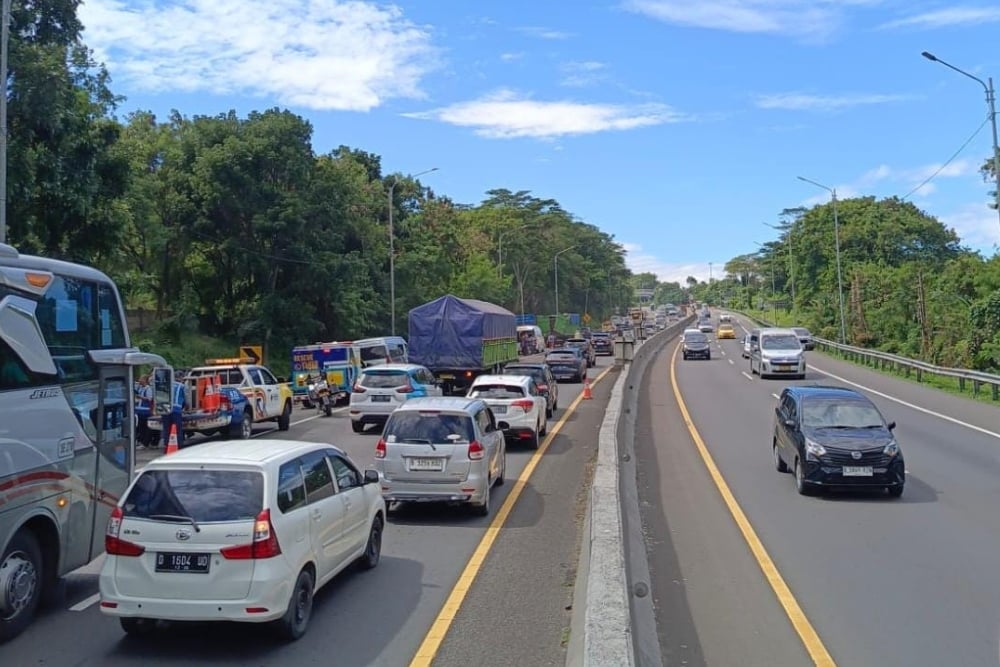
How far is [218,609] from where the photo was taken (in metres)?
6.41

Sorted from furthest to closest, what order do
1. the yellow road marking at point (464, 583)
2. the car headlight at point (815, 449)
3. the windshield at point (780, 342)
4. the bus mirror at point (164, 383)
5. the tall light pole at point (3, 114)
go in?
1. the windshield at point (780, 342)
2. the tall light pole at point (3, 114)
3. the car headlight at point (815, 449)
4. the bus mirror at point (164, 383)
5. the yellow road marking at point (464, 583)

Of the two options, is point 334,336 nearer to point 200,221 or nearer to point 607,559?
point 200,221

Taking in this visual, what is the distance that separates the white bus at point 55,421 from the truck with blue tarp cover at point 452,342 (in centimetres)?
2083

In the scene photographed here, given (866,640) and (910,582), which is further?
(910,582)

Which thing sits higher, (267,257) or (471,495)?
(267,257)

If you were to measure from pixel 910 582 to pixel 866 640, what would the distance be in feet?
6.36

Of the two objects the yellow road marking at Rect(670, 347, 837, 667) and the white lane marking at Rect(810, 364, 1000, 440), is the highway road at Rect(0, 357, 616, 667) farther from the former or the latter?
the white lane marking at Rect(810, 364, 1000, 440)

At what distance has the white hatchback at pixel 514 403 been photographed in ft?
59.6

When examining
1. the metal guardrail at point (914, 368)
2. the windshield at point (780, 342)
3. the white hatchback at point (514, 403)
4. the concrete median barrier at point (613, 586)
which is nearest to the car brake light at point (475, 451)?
the concrete median barrier at point (613, 586)

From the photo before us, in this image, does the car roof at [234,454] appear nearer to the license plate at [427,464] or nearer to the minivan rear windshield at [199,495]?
the minivan rear windshield at [199,495]

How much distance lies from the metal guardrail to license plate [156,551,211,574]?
26.7 metres

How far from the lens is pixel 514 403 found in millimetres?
18234

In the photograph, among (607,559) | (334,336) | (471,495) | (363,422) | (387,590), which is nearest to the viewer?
(607,559)

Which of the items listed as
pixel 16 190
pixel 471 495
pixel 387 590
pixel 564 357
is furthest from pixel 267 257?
pixel 387 590
